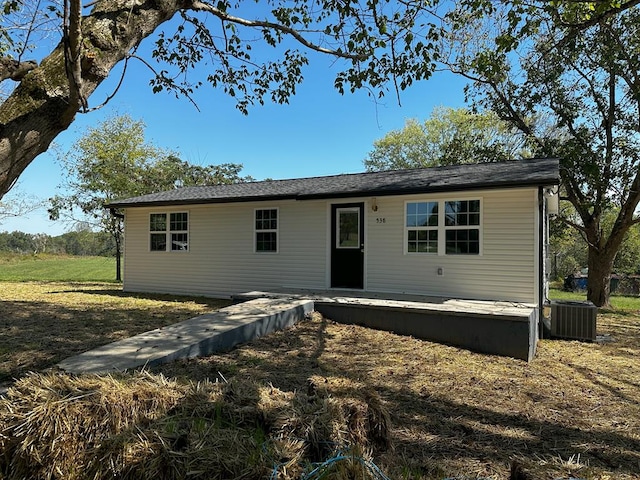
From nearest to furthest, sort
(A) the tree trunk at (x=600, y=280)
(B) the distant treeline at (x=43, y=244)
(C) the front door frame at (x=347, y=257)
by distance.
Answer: (C) the front door frame at (x=347, y=257) → (A) the tree trunk at (x=600, y=280) → (B) the distant treeline at (x=43, y=244)

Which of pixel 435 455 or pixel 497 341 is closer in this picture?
pixel 435 455

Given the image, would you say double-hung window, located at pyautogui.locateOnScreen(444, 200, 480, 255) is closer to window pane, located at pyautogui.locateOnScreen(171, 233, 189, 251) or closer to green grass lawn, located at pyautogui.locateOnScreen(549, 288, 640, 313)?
green grass lawn, located at pyautogui.locateOnScreen(549, 288, 640, 313)

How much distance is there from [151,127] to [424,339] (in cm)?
1806

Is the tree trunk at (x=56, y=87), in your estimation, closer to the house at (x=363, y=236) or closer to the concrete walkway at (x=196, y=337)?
the concrete walkway at (x=196, y=337)

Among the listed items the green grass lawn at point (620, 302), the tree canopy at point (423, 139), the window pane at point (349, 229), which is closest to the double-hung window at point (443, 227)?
the window pane at point (349, 229)

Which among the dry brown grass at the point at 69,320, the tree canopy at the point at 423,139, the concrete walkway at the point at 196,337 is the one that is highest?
the tree canopy at the point at 423,139

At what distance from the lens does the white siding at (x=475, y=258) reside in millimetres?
7203

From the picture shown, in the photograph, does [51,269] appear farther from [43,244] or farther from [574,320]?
[43,244]

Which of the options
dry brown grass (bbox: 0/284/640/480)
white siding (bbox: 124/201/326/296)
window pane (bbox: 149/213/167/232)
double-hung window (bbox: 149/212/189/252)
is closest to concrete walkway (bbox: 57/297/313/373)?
dry brown grass (bbox: 0/284/640/480)

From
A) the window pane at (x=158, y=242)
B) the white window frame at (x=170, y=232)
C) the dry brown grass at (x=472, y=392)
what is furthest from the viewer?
the window pane at (x=158, y=242)

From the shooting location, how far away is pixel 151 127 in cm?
1952

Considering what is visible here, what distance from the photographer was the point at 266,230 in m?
10.1

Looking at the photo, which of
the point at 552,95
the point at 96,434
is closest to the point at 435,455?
the point at 96,434

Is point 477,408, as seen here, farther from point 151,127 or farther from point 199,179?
point 199,179
